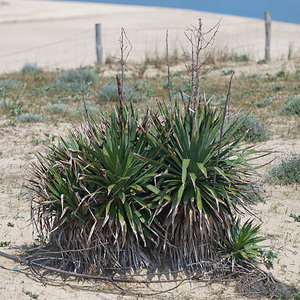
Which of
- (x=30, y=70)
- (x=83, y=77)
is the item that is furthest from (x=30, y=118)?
(x=30, y=70)

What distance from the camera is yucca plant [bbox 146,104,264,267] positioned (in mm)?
4688

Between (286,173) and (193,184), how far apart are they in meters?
3.50

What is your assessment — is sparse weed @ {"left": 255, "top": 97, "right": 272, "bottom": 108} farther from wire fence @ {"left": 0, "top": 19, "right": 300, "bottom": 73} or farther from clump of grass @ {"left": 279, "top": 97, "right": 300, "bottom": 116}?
wire fence @ {"left": 0, "top": 19, "right": 300, "bottom": 73}

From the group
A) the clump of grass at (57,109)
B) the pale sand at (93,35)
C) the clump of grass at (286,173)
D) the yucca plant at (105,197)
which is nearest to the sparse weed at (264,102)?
the pale sand at (93,35)

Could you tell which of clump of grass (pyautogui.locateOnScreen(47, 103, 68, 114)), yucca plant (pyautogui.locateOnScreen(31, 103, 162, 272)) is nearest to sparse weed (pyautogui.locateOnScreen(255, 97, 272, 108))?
clump of grass (pyautogui.locateOnScreen(47, 103, 68, 114))

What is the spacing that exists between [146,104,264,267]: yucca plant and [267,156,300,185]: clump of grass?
262 cm

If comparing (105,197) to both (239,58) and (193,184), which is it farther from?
(239,58)

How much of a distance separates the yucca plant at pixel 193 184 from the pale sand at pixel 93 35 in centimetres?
345

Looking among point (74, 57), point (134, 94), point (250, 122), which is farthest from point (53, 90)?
point (74, 57)

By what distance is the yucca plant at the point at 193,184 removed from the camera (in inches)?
185

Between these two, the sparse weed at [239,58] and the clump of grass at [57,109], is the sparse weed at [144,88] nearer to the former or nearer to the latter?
the clump of grass at [57,109]

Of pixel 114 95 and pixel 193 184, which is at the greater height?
pixel 193 184

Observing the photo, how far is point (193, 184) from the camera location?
454 cm

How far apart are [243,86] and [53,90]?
5.79m
